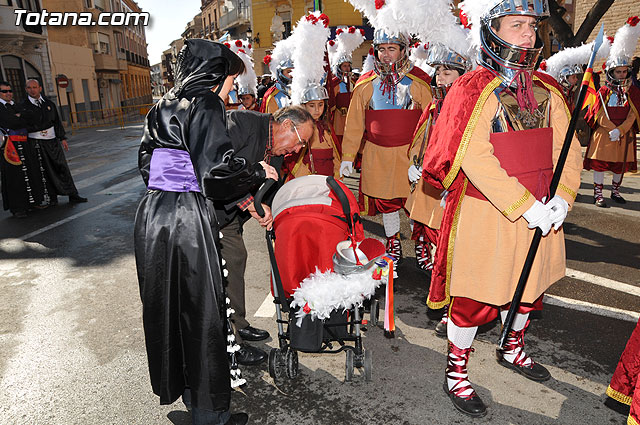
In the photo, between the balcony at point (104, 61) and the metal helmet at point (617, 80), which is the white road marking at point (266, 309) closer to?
the metal helmet at point (617, 80)

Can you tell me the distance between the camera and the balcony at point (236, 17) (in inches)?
1688

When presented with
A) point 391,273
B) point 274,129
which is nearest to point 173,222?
point 274,129

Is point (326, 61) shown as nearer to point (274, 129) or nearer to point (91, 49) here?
point (274, 129)

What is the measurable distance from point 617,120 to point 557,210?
6.21 m

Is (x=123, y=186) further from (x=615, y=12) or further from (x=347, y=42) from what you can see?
(x=615, y=12)

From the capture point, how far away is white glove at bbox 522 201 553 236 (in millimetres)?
2469

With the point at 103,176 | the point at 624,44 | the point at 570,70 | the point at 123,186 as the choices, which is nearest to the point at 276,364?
the point at 624,44

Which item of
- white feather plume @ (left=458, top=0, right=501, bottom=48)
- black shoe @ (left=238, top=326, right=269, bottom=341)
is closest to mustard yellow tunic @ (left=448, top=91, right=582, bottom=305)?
white feather plume @ (left=458, top=0, right=501, bottom=48)

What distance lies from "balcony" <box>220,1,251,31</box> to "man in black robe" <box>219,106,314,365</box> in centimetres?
4329

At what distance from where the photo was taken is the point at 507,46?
248 cm

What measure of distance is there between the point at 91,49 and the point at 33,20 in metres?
13.8

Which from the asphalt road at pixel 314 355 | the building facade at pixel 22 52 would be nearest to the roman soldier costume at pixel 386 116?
the asphalt road at pixel 314 355

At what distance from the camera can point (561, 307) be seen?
414cm

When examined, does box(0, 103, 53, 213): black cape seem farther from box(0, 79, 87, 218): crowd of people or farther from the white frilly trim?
the white frilly trim
